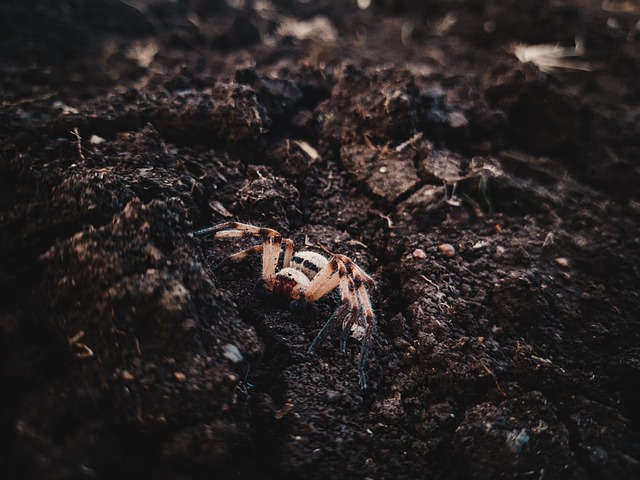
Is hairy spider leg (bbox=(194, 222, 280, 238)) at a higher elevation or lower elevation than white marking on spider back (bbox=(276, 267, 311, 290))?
higher

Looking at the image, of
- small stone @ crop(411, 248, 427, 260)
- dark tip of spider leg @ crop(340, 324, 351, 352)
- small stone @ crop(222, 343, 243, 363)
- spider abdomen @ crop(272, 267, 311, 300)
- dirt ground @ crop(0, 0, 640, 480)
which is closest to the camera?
dirt ground @ crop(0, 0, 640, 480)

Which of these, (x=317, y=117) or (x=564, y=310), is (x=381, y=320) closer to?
(x=564, y=310)

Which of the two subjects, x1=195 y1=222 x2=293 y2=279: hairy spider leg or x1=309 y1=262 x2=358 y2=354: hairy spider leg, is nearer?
x1=309 y1=262 x2=358 y2=354: hairy spider leg

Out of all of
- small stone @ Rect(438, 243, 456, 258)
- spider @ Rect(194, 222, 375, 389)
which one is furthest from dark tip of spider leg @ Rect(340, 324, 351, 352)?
small stone @ Rect(438, 243, 456, 258)

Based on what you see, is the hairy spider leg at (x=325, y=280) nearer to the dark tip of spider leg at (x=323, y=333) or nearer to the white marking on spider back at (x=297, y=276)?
the white marking on spider back at (x=297, y=276)

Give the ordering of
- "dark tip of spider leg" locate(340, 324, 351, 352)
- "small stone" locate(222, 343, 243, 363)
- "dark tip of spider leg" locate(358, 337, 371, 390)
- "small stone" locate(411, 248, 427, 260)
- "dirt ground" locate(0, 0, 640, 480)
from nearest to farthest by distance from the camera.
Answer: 1. "dirt ground" locate(0, 0, 640, 480)
2. "small stone" locate(222, 343, 243, 363)
3. "dark tip of spider leg" locate(358, 337, 371, 390)
4. "dark tip of spider leg" locate(340, 324, 351, 352)
5. "small stone" locate(411, 248, 427, 260)

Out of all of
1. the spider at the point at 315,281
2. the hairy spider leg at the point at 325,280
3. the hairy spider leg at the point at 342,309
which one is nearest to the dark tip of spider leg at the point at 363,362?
the spider at the point at 315,281

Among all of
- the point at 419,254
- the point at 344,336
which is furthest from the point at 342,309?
the point at 419,254

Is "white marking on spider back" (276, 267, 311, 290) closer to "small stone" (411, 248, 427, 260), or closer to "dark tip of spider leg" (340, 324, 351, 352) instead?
"dark tip of spider leg" (340, 324, 351, 352)
